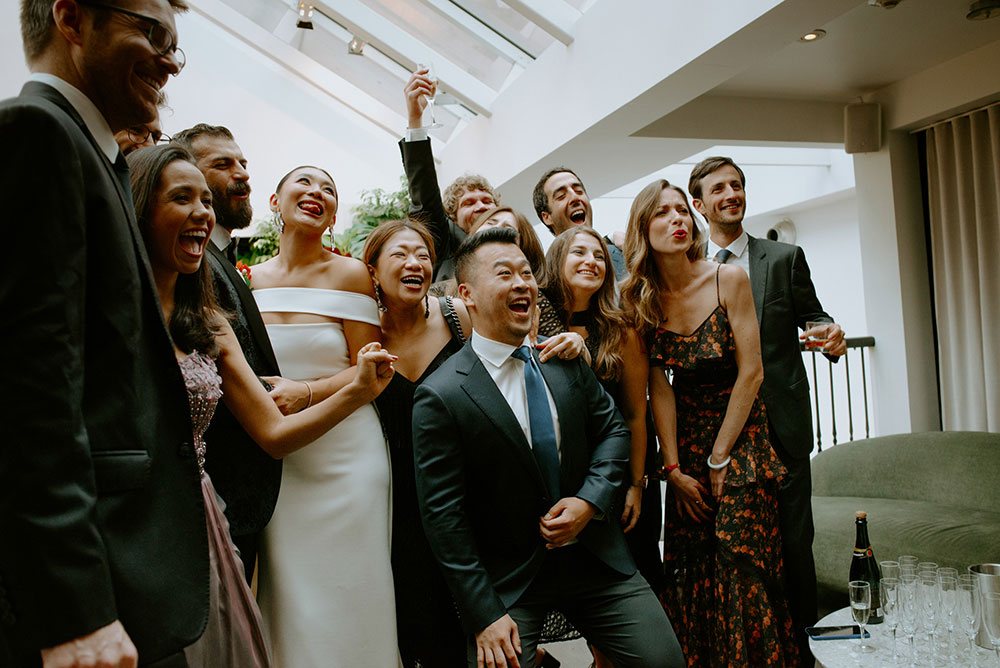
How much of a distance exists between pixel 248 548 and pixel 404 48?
20.5 feet

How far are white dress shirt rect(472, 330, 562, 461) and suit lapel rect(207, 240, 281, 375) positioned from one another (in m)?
0.64

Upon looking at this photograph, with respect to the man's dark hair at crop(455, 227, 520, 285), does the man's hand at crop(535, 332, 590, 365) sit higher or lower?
lower

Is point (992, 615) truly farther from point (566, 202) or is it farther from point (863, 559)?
point (566, 202)

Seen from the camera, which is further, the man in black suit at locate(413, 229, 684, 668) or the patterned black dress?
the patterned black dress

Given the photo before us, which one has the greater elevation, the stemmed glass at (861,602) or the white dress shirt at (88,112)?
the white dress shirt at (88,112)

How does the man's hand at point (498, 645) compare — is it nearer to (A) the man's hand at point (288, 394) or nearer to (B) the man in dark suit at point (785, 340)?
(A) the man's hand at point (288, 394)

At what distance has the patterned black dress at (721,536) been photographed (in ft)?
7.96

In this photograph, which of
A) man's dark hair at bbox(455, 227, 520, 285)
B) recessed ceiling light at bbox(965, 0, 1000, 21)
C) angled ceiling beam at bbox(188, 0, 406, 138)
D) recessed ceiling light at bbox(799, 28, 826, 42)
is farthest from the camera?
angled ceiling beam at bbox(188, 0, 406, 138)

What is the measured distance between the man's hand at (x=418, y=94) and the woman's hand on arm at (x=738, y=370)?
139 cm

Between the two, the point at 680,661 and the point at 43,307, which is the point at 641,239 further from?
the point at 43,307

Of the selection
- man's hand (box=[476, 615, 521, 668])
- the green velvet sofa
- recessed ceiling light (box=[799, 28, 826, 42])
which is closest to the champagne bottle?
the green velvet sofa

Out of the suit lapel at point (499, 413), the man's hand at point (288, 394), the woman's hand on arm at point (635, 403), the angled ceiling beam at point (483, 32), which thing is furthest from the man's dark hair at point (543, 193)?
the angled ceiling beam at point (483, 32)

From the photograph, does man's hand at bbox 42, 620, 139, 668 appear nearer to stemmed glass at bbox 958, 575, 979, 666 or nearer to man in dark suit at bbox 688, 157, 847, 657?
stemmed glass at bbox 958, 575, 979, 666

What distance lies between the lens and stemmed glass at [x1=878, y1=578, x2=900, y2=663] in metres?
2.02
